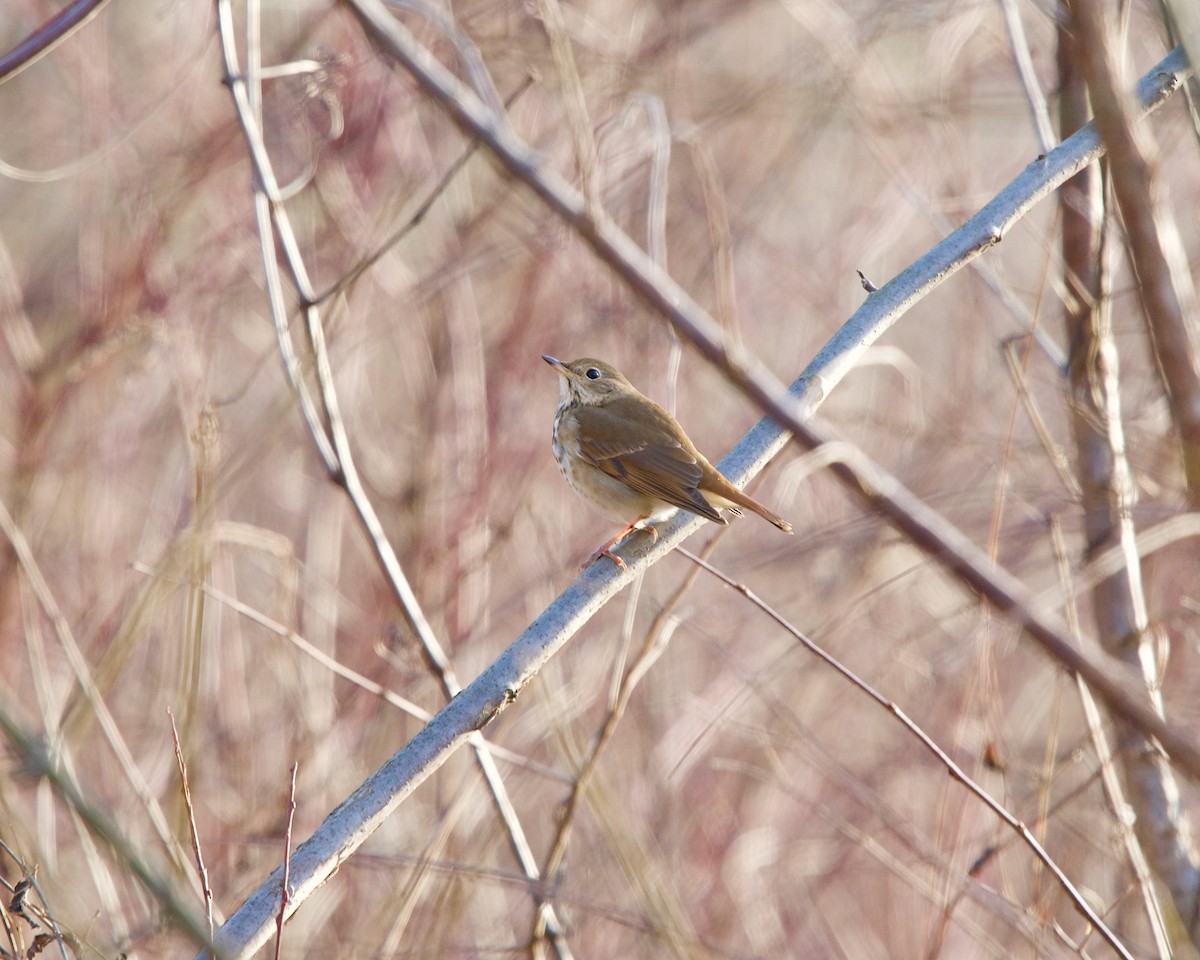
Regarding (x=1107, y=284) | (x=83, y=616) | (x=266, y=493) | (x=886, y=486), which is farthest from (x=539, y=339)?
(x=886, y=486)

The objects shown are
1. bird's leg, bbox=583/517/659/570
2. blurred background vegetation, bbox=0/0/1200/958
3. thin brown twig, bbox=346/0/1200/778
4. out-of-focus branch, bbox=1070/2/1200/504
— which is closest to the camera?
out-of-focus branch, bbox=1070/2/1200/504

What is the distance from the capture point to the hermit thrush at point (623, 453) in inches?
143

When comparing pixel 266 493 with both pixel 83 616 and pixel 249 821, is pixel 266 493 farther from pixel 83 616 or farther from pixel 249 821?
pixel 249 821

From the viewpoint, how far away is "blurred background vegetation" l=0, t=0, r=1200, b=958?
463 centimetres

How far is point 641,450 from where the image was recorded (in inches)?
159

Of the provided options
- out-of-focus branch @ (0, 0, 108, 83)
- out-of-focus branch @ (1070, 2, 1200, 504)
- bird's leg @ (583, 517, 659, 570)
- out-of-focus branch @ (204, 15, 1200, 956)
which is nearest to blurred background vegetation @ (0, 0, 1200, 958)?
bird's leg @ (583, 517, 659, 570)

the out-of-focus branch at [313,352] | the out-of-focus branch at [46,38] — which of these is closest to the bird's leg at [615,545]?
the out-of-focus branch at [313,352]

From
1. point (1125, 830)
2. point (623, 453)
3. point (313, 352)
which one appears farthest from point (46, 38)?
point (1125, 830)

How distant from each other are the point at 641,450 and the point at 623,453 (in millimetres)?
66

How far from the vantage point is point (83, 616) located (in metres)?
4.87

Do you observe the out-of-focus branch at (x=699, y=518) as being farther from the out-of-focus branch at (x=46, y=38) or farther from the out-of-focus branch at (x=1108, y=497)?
the out-of-focus branch at (x=1108, y=497)

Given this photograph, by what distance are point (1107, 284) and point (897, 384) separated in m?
3.20

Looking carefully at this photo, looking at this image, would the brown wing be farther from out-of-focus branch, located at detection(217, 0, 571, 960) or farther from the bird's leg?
out-of-focus branch, located at detection(217, 0, 571, 960)

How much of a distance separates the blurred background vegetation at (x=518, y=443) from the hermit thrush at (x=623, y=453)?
1.35 feet
